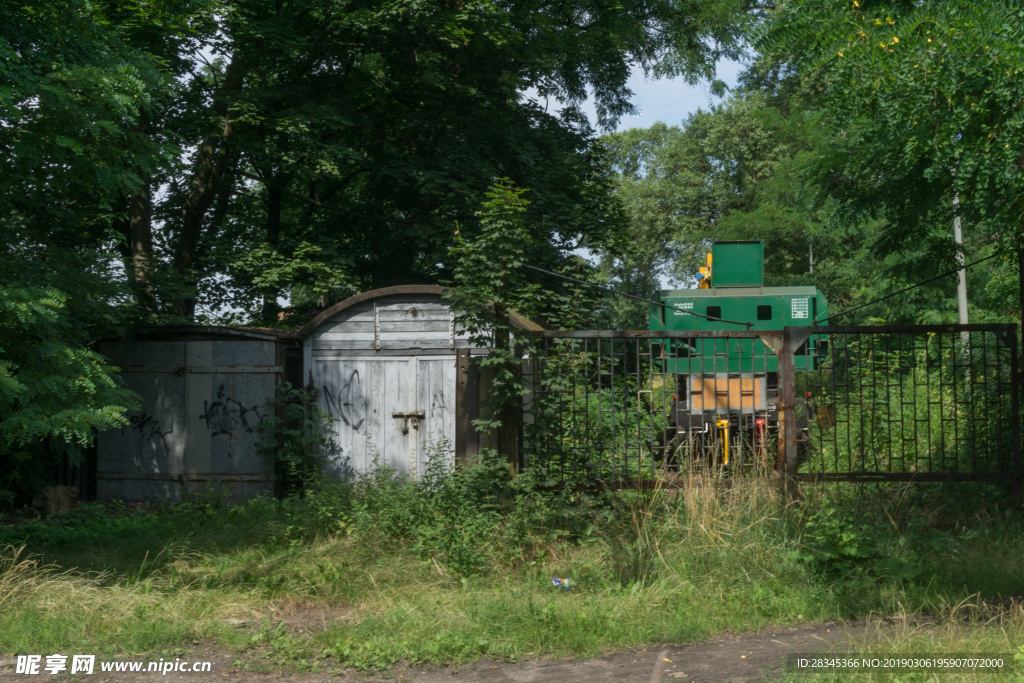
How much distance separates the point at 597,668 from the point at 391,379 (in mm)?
5954

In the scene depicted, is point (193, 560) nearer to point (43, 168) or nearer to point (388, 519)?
point (388, 519)

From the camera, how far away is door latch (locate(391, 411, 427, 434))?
1053 centimetres

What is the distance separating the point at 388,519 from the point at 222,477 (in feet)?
13.5

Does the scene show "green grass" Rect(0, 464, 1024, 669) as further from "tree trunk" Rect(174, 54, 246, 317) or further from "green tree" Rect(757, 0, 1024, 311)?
"tree trunk" Rect(174, 54, 246, 317)

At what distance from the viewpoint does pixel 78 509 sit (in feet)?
33.7

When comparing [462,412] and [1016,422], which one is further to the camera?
[462,412]

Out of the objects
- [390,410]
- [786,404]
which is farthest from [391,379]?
[786,404]

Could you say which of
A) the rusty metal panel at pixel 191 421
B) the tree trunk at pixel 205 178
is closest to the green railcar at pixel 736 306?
the rusty metal panel at pixel 191 421

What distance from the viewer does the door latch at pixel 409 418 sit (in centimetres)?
1053

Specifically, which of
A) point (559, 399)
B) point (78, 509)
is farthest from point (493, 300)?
point (78, 509)

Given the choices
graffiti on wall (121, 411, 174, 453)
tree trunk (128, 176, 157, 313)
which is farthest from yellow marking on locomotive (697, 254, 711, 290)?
tree trunk (128, 176, 157, 313)

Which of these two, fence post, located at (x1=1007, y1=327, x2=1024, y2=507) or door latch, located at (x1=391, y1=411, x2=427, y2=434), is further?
door latch, located at (x1=391, y1=411, x2=427, y2=434)

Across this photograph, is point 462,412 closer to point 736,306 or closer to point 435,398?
point 435,398

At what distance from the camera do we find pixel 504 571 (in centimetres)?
702
